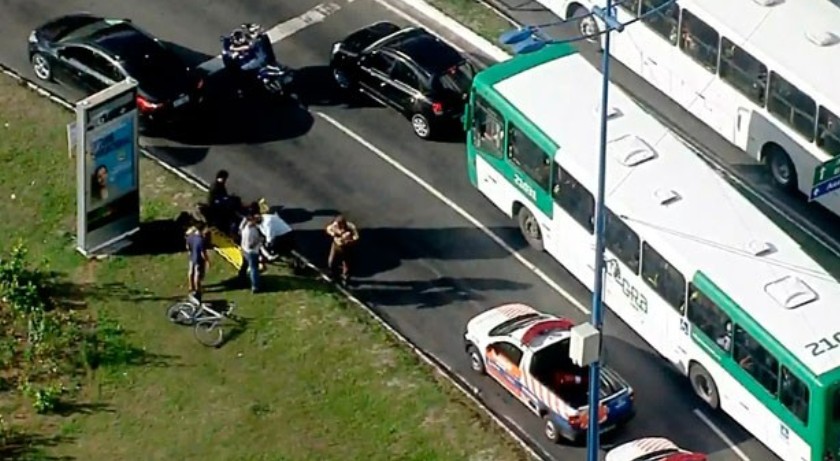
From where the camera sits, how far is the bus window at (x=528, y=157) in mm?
40156

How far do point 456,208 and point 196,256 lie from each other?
597cm

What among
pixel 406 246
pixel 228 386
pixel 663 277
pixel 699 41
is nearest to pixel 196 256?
pixel 228 386

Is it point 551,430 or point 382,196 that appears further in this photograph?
point 382,196

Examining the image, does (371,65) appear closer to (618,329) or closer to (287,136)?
(287,136)

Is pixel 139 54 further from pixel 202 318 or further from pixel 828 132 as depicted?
pixel 828 132

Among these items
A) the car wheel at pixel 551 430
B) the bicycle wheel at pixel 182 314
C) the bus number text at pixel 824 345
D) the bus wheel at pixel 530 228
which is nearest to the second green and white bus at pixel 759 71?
the bus wheel at pixel 530 228

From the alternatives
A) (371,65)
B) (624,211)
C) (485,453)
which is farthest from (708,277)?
(371,65)

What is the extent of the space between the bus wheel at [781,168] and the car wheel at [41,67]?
15.0 m

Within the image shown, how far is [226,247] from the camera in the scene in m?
41.1

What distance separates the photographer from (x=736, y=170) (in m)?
44.2

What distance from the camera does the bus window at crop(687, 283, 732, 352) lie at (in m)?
36.5

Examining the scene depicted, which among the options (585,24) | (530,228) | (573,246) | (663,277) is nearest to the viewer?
(663,277)

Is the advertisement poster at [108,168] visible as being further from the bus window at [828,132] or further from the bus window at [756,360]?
the bus window at [828,132]

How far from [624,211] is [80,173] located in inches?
401
